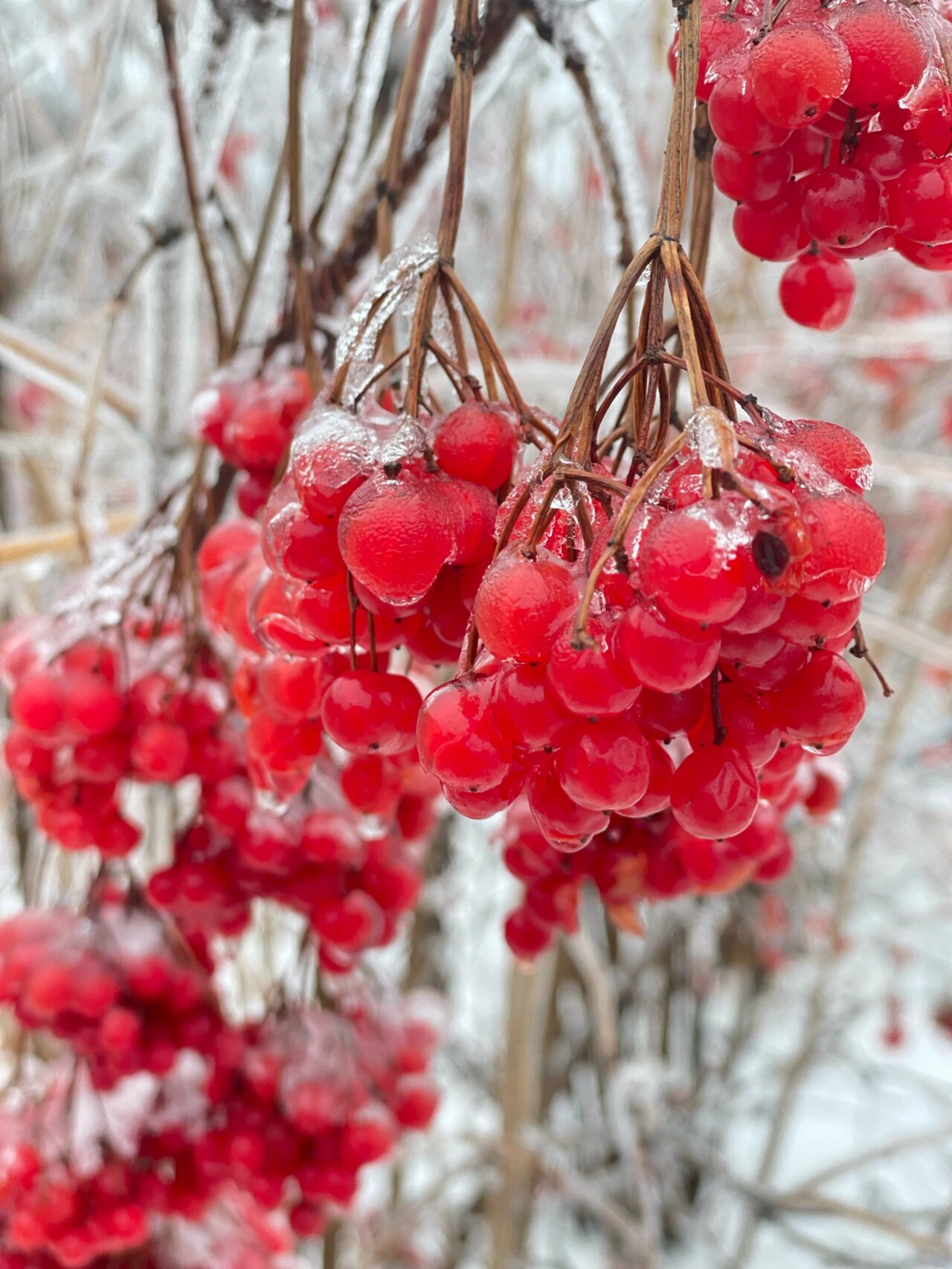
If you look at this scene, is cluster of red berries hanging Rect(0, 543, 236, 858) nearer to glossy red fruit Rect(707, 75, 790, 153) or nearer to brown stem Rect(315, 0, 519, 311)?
brown stem Rect(315, 0, 519, 311)

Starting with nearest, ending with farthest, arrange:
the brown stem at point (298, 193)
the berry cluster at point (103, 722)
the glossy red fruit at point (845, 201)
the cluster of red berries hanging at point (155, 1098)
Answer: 1. the glossy red fruit at point (845, 201)
2. the brown stem at point (298, 193)
3. the berry cluster at point (103, 722)
4. the cluster of red berries hanging at point (155, 1098)

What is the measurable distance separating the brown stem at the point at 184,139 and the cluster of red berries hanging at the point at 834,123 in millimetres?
306

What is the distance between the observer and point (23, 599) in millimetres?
954

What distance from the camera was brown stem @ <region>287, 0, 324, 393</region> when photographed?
1.49 ft

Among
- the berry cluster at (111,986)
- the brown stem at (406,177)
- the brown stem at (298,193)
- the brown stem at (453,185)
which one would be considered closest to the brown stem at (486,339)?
the brown stem at (453,185)

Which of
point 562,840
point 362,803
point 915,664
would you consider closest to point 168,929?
point 362,803

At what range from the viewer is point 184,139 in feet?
1.81

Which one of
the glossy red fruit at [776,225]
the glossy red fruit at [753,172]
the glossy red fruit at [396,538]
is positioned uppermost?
the glossy red fruit at [753,172]

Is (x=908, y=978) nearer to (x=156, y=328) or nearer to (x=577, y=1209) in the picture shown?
(x=577, y=1209)

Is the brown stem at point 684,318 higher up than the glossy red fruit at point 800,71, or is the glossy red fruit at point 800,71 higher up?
the glossy red fruit at point 800,71

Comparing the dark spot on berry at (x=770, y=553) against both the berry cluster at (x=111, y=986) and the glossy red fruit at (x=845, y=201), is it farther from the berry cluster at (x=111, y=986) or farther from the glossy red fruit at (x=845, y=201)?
the berry cluster at (x=111, y=986)

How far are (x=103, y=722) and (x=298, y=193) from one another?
1.00ft

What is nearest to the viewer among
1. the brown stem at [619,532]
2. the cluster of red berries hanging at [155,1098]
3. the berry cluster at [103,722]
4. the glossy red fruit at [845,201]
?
the brown stem at [619,532]

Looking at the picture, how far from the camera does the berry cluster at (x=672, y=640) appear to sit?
0.26 meters
